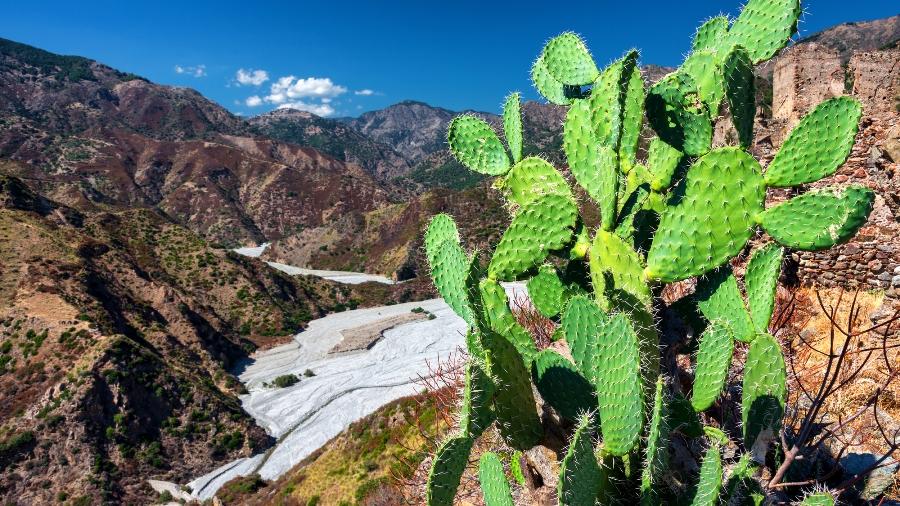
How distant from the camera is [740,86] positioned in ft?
7.89

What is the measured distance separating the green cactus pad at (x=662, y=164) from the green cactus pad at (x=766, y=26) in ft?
2.16

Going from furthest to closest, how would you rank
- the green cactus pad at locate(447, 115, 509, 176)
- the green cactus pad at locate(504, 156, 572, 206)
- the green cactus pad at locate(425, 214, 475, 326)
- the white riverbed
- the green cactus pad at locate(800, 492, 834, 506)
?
the white riverbed → the green cactus pad at locate(447, 115, 509, 176) → the green cactus pad at locate(504, 156, 572, 206) → the green cactus pad at locate(425, 214, 475, 326) → the green cactus pad at locate(800, 492, 834, 506)

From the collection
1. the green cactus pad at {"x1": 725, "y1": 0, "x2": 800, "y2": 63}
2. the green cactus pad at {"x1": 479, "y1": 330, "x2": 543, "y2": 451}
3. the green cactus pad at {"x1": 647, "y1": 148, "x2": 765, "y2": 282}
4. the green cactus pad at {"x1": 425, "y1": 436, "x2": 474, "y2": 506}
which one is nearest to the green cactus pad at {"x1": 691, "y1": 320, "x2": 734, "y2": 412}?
the green cactus pad at {"x1": 647, "y1": 148, "x2": 765, "y2": 282}

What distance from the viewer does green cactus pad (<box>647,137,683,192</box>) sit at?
2.70m

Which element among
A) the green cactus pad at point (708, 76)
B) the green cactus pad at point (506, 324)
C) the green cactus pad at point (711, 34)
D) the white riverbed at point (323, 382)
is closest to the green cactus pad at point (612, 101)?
the green cactus pad at point (708, 76)

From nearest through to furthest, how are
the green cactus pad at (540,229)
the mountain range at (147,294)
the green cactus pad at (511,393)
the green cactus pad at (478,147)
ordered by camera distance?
the green cactus pad at (511,393) < the green cactus pad at (540,229) < the green cactus pad at (478,147) < the mountain range at (147,294)

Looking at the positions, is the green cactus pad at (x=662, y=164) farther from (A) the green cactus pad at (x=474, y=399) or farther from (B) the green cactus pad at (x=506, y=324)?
(A) the green cactus pad at (x=474, y=399)

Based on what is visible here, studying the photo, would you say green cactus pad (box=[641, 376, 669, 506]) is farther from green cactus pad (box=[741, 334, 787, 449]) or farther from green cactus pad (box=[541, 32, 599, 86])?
green cactus pad (box=[541, 32, 599, 86])

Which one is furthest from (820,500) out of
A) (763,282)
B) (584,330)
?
(584,330)

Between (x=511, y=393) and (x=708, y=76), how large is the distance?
6.43 feet

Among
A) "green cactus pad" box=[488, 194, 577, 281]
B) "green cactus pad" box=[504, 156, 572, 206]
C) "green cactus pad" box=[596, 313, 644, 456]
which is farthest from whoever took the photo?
"green cactus pad" box=[504, 156, 572, 206]

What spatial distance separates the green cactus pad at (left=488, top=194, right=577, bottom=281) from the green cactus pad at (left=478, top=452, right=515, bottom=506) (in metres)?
0.98

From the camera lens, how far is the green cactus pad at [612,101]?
224 centimetres

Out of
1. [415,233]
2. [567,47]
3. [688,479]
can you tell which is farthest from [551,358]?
[415,233]
